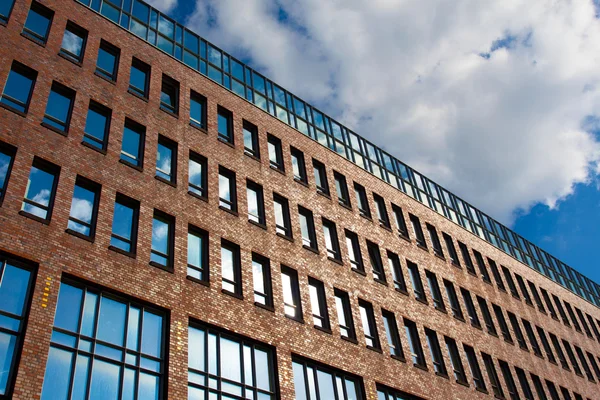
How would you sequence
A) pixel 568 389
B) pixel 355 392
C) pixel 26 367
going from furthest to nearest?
1. pixel 568 389
2. pixel 355 392
3. pixel 26 367

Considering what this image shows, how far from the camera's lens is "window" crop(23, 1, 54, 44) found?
84.5 feet

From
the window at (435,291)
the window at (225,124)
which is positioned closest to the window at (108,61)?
the window at (225,124)

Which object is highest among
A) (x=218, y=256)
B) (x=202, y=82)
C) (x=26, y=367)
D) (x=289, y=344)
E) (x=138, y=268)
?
(x=202, y=82)

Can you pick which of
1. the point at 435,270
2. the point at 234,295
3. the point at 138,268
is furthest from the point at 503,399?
the point at 138,268

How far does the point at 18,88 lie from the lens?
2361cm

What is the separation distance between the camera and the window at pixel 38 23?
25766mm

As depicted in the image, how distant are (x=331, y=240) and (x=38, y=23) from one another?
56.1ft

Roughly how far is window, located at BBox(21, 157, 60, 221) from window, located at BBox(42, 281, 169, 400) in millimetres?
2875

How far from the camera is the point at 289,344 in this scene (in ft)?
81.6

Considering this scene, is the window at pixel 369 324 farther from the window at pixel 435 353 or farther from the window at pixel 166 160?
the window at pixel 166 160

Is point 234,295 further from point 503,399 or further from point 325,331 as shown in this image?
point 503,399

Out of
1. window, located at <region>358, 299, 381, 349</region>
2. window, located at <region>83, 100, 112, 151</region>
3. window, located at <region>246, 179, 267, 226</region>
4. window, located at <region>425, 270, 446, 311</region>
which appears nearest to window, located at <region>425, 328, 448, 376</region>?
window, located at <region>425, 270, 446, 311</region>

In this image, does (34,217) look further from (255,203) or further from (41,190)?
(255,203)

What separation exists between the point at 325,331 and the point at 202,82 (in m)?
14.3
